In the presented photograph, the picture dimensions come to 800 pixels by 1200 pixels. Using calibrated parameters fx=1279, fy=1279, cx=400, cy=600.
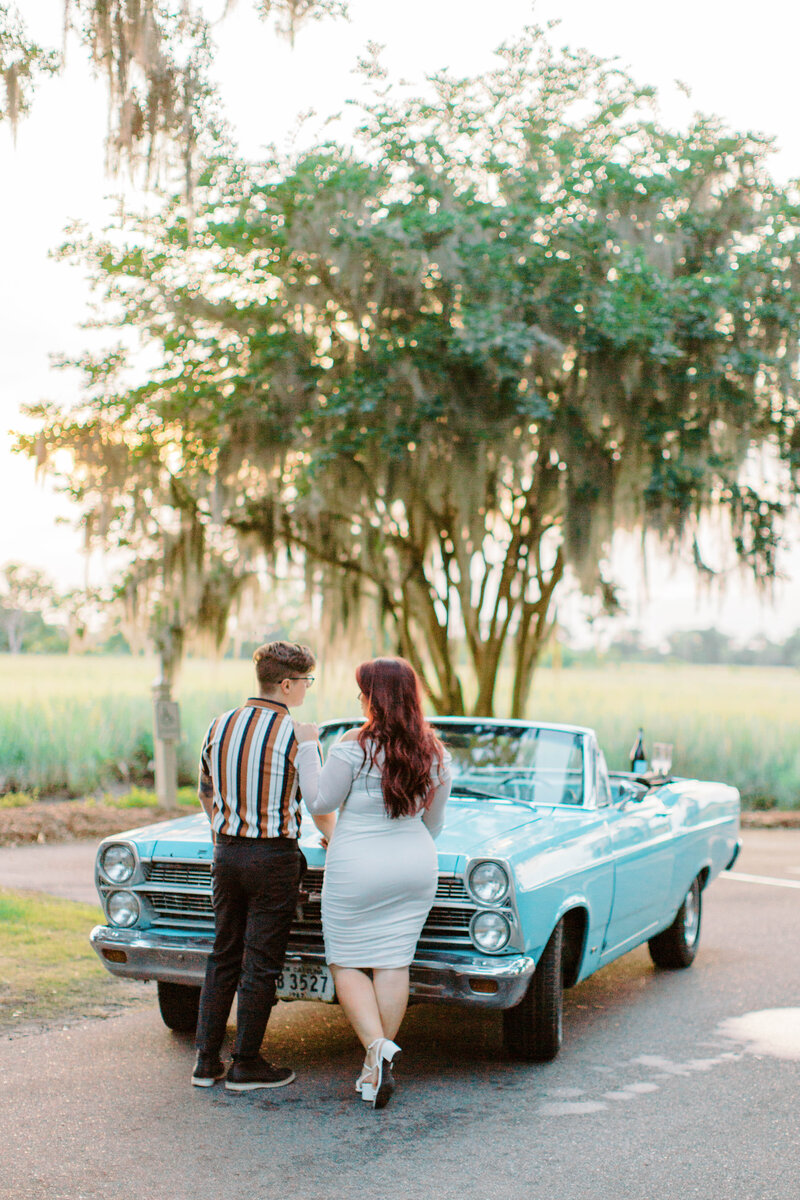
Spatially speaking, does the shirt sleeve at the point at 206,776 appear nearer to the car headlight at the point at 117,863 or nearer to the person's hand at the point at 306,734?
the person's hand at the point at 306,734

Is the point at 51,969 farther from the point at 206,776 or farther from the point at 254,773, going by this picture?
the point at 254,773

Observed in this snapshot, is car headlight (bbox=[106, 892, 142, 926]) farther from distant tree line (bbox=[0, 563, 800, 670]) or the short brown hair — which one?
distant tree line (bbox=[0, 563, 800, 670])

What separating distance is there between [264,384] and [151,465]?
5.95 ft

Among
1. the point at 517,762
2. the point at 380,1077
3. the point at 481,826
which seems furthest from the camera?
the point at 517,762

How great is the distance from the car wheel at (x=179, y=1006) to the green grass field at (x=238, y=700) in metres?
11.7

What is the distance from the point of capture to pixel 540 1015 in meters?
5.41

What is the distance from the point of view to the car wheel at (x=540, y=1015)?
17.7 feet

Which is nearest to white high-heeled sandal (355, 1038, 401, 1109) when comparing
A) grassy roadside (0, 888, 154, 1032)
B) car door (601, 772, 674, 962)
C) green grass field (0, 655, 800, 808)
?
car door (601, 772, 674, 962)

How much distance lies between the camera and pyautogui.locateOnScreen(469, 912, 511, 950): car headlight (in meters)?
5.07

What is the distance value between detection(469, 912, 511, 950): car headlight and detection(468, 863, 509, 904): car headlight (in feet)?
0.20

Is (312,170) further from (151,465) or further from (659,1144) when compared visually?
(659,1144)

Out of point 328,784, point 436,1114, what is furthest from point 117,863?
point 436,1114

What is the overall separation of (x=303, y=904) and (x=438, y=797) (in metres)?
0.76

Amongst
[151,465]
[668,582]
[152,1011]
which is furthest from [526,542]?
[152,1011]
